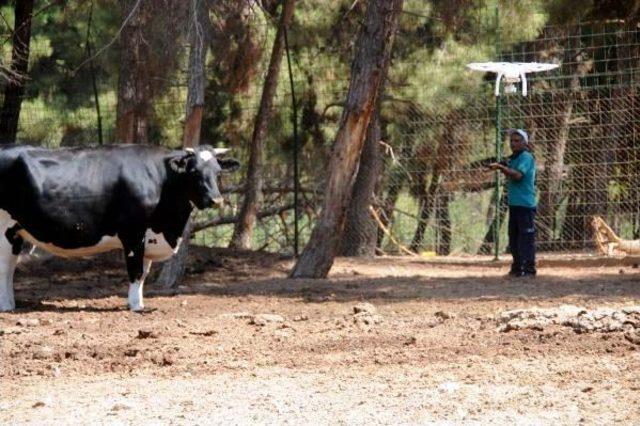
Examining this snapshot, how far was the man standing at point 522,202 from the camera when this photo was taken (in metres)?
14.7

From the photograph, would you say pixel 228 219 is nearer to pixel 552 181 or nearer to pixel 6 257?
pixel 552 181

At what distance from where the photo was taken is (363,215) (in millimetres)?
19844

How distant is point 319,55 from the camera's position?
838 inches

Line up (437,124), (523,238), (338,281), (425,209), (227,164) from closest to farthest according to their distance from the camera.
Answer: (227,164) < (338,281) < (523,238) < (437,124) < (425,209)

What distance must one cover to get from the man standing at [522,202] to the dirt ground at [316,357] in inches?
32.0

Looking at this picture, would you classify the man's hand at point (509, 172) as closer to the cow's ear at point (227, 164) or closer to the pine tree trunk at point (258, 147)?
the cow's ear at point (227, 164)

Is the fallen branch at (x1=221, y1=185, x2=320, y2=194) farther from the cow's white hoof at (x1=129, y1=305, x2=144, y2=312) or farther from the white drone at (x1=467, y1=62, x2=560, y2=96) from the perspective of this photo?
the cow's white hoof at (x1=129, y1=305, x2=144, y2=312)

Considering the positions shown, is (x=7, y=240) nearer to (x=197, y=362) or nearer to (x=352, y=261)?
(x=197, y=362)

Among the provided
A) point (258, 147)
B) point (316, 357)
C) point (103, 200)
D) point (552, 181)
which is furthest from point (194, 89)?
point (552, 181)

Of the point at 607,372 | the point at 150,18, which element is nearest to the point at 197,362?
the point at 607,372

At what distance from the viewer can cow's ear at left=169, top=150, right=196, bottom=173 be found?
40.2 feet

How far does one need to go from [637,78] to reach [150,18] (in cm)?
772

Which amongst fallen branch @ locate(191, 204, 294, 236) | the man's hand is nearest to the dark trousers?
the man's hand

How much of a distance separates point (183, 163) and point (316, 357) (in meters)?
3.73
